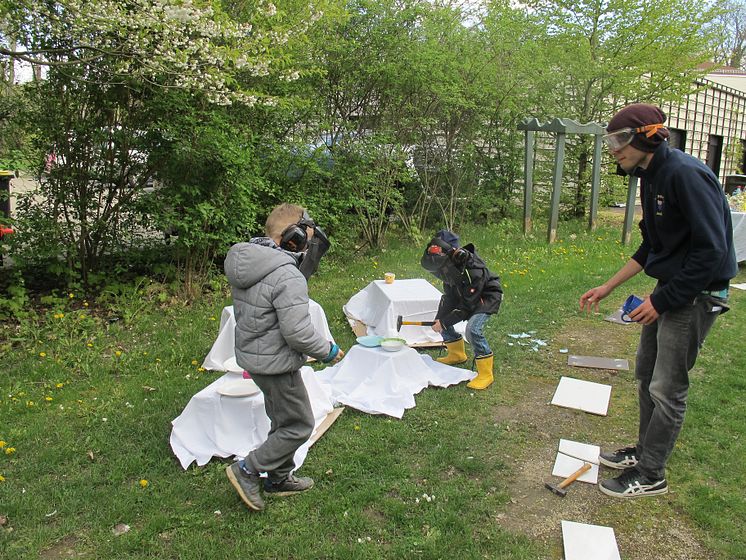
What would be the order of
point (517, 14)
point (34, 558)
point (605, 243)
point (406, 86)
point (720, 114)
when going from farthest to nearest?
point (720, 114)
point (605, 243)
point (517, 14)
point (406, 86)
point (34, 558)

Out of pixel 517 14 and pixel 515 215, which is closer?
pixel 517 14

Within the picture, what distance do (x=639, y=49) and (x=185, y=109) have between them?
9244 mm

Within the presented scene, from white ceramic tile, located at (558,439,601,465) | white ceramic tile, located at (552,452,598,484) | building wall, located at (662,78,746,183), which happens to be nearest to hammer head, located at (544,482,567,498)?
white ceramic tile, located at (552,452,598,484)

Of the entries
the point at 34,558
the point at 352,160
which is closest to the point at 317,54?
the point at 352,160

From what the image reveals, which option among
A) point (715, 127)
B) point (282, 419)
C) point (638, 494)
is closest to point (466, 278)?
point (638, 494)

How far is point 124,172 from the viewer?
6344 millimetres

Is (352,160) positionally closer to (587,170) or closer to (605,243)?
(605,243)

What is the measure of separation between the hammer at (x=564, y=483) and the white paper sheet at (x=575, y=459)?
0.09 ft

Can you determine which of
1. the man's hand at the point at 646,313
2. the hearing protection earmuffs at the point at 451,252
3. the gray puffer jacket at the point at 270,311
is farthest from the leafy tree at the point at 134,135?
the man's hand at the point at 646,313

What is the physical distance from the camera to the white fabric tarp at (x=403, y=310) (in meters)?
5.64

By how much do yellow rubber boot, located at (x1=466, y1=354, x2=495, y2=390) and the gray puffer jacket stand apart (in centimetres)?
201

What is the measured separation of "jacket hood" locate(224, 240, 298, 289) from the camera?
2.91 meters

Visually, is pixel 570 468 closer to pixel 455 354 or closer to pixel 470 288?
pixel 470 288

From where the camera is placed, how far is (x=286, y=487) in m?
3.29
